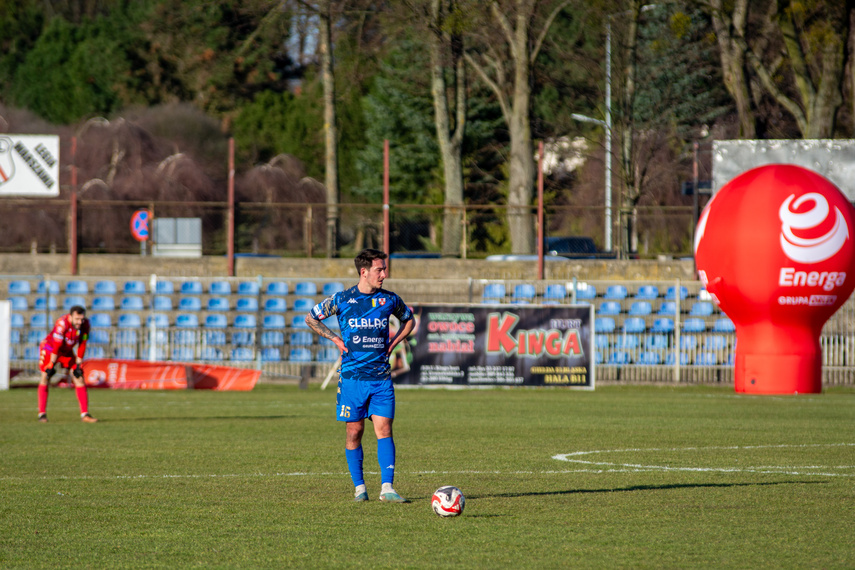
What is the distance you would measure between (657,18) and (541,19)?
9.84 metres

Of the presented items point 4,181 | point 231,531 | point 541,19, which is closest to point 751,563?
point 231,531

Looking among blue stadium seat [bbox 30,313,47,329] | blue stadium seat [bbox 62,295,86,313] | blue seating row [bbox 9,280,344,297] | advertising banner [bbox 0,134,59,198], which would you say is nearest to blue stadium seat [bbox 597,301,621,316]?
blue seating row [bbox 9,280,344,297]

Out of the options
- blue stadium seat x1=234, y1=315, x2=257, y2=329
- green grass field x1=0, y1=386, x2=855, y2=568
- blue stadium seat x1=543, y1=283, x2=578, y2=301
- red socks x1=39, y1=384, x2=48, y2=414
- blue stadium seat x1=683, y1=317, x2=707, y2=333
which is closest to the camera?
green grass field x1=0, y1=386, x2=855, y2=568

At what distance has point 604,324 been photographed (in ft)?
89.9

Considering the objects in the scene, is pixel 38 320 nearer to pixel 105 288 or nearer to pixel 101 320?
pixel 101 320

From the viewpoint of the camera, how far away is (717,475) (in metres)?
11.2

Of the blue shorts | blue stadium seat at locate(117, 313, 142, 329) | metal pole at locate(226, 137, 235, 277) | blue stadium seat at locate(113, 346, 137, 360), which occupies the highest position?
metal pole at locate(226, 137, 235, 277)

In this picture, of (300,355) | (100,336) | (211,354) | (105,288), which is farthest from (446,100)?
(100,336)

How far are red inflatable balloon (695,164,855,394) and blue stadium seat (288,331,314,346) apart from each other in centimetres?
946

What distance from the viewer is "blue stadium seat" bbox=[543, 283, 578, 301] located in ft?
92.4

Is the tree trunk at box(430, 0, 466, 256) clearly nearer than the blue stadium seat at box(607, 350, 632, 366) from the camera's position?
No

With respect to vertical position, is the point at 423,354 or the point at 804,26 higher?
the point at 804,26

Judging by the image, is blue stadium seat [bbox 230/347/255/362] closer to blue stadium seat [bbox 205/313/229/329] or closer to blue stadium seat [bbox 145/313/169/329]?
blue stadium seat [bbox 205/313/229/329]

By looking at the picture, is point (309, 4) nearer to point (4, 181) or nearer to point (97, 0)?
point (4, 181)
